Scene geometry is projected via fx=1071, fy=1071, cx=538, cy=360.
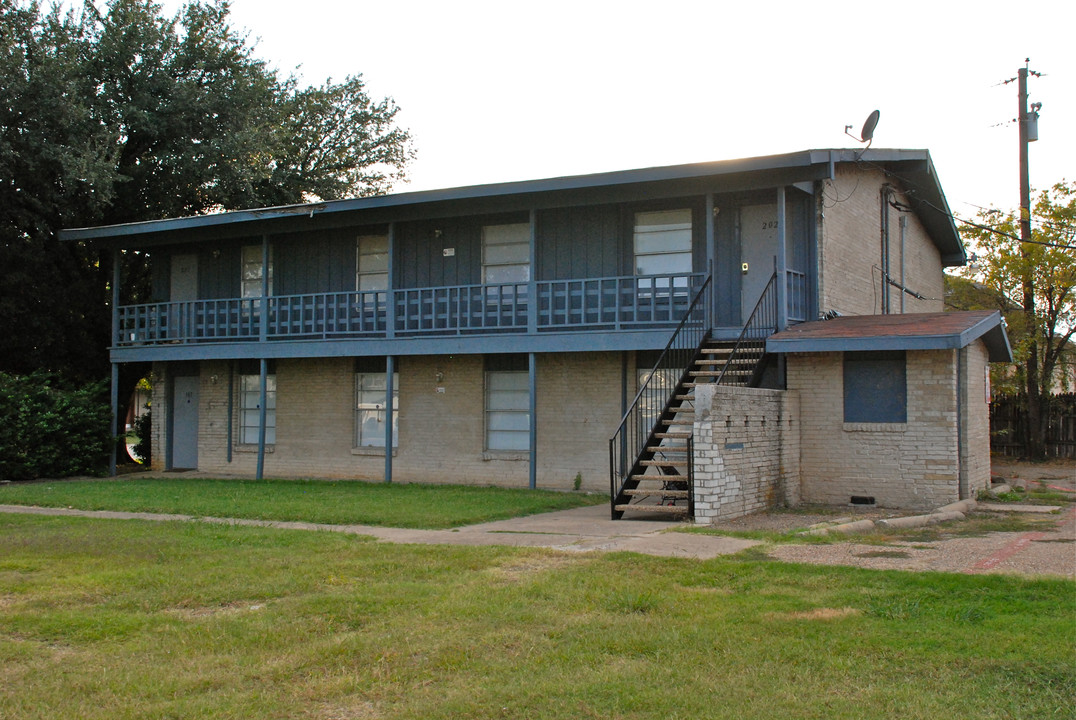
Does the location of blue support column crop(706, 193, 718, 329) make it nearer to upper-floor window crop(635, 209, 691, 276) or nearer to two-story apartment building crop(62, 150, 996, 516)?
two-story apartment building crop(62, 150, 996, 516)

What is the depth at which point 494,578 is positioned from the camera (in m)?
8.67

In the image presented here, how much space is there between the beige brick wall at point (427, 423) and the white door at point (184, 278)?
5.33ft

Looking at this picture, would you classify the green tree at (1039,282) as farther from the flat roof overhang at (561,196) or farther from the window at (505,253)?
the window at (505,253)

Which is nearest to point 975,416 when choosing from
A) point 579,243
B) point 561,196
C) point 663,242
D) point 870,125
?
point 870,125

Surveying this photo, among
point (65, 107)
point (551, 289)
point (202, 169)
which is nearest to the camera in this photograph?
point (551, 289)

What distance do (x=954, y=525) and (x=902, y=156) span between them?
27.2 feet

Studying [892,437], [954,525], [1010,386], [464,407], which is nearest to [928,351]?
[892,437]

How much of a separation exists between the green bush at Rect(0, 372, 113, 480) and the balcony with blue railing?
4.86 feet

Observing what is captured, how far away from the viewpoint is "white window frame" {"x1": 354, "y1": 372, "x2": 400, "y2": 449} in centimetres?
2033

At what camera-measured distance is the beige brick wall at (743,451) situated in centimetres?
1266

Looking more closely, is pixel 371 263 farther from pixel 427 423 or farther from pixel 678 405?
pixel 678 405

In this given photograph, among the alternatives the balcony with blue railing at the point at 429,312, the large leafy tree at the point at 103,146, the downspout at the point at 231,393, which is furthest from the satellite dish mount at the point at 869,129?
the large leafy tree at the point at 103,146

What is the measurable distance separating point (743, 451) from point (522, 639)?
297 inches

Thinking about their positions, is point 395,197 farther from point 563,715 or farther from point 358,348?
point 563,715
